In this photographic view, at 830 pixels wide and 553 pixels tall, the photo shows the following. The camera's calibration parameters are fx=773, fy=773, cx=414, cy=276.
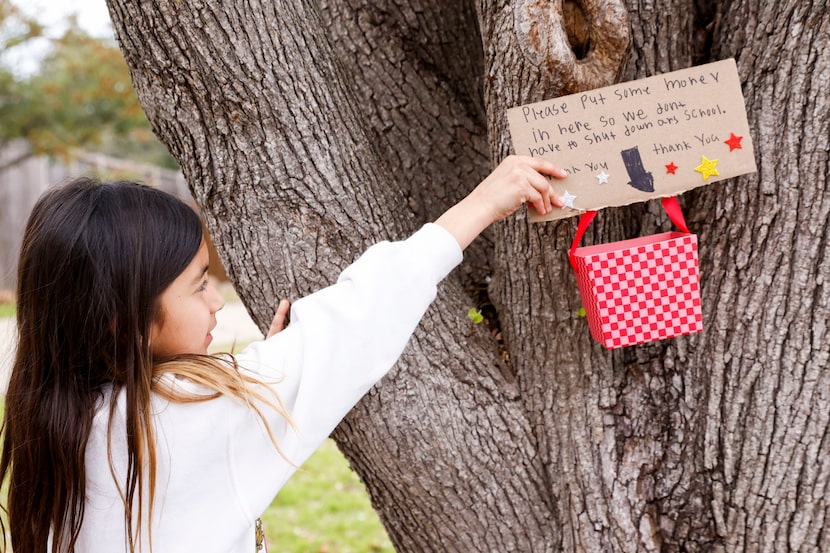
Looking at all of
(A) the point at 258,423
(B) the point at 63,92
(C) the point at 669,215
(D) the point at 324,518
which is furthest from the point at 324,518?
(B) the point at 63,92

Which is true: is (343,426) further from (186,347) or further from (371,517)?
(371,517)

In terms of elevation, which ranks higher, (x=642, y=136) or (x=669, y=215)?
(x=642, y=136)

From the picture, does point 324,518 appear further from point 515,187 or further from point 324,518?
point 515,187

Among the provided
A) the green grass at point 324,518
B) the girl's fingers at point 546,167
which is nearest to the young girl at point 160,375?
the girl's fingers at point 546,167

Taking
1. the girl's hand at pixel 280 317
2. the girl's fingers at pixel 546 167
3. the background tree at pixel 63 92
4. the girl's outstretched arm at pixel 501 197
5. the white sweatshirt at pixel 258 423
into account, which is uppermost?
the background tree at pixel 63 92

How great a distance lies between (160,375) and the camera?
1.52 meters

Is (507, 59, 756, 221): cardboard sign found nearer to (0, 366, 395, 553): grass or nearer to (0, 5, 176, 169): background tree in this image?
(0, 366, 395, 553): grass

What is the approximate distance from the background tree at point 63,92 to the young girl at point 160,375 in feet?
34.0

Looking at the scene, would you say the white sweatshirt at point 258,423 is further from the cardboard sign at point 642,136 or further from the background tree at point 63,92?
the background tree at point 63,92

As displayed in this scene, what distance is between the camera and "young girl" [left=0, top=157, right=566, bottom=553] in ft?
4.84

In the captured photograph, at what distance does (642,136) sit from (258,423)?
1.03 m

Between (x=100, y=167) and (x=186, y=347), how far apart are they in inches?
534

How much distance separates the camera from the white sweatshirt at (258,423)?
148 cm

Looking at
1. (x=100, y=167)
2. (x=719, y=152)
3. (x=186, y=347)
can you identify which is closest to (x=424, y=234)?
(x=186, y=347)
